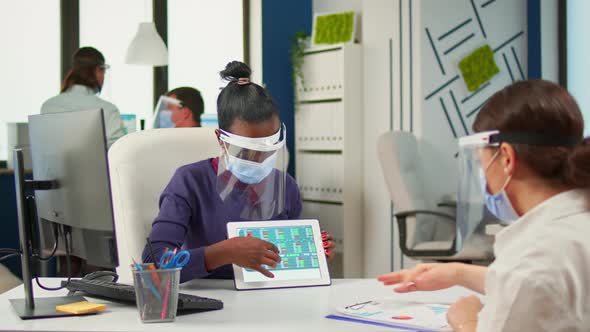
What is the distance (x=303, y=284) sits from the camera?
1934 millimetres

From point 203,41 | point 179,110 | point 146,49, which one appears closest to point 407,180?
point 179,110

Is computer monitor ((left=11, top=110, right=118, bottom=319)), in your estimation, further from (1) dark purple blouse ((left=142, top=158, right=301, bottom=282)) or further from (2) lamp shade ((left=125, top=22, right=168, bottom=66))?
(2) lamp shade ((left=125, top=22, right=168, bottom=66))

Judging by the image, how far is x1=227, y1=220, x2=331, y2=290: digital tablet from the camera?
1921 millimetres

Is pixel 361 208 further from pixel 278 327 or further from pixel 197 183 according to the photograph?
pixel 278 327

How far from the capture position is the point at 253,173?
194cm

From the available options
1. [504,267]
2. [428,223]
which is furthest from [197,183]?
[428,223]

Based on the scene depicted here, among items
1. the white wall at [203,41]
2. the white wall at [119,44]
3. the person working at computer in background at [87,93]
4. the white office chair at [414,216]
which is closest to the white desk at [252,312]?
the white office chair at [414,216]

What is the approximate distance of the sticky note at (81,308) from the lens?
5.32 ft

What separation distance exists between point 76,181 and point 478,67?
154 inches

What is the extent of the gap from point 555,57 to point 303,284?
12.9 ft

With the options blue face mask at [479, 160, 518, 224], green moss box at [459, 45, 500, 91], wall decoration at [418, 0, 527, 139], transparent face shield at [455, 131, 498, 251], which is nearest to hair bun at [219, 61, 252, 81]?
transparent face shield at [455, 131, 498, 251]

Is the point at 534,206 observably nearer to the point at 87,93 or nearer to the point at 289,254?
the point at 289,254

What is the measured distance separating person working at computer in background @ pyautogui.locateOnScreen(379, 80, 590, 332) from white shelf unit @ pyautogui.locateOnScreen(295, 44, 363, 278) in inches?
140

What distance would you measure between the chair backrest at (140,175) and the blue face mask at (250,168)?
0.38m
